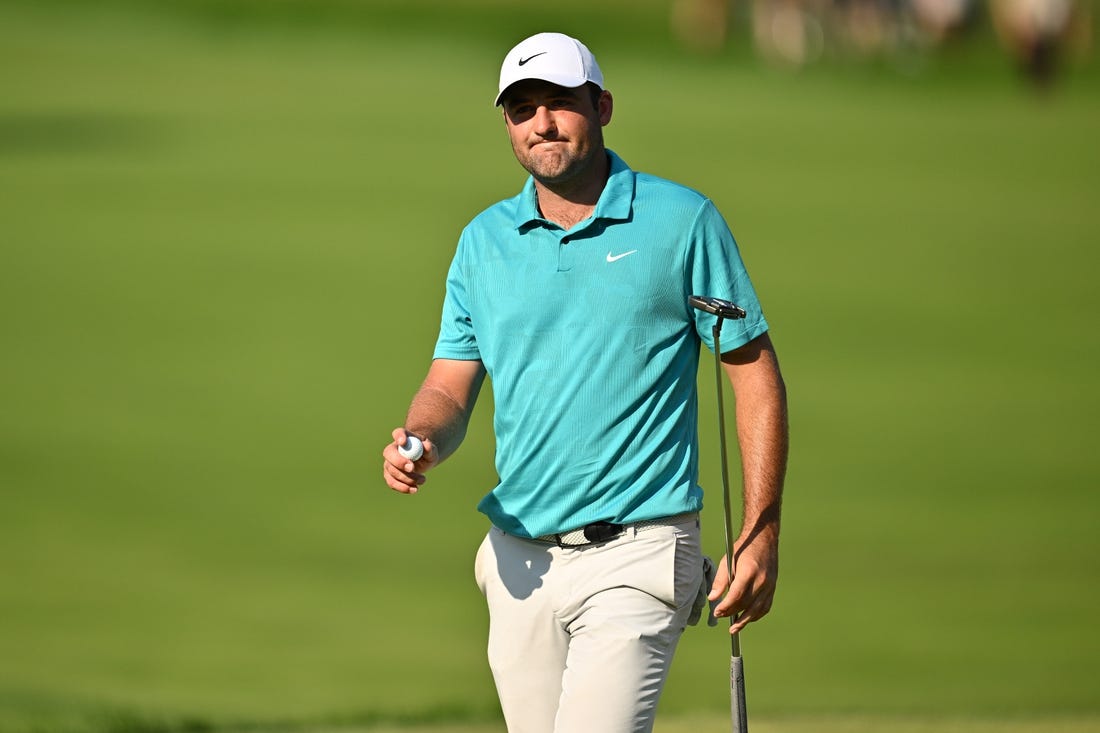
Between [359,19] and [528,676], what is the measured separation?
33198 mm

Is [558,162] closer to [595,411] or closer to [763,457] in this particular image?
[595,411]

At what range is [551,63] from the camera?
4512mm

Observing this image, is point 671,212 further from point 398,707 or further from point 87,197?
point 87,197

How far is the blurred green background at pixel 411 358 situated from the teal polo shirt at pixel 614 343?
10.3 ft

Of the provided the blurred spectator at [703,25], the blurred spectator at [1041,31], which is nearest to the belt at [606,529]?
the blurred spectator at [1041,31]

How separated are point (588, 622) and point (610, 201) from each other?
3.30 feet

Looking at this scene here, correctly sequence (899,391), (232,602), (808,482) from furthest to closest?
(899,391) → (808,482) → (232,602)

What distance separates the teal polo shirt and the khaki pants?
0.28 ft

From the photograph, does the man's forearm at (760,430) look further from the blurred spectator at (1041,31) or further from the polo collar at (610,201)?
the blurred spectator at (1041,31)

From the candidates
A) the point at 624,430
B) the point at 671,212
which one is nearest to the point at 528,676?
the point at 624,430

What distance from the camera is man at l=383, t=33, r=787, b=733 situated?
441 cm

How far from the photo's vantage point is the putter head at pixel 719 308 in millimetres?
4273

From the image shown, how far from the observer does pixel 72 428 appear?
1677cm

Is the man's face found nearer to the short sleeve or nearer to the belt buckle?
the short sleeve
